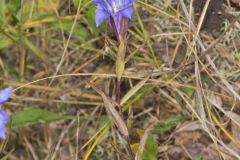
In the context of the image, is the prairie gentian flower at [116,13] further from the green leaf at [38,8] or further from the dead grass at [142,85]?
the green leaf at [38,8]

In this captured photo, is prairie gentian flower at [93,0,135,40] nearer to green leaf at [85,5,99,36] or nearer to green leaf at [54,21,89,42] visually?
green leaf at [85,5,99,36]

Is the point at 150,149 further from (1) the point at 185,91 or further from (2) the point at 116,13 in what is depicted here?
(2) the point at 116,13

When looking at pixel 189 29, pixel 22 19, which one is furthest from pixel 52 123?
pixel 189 29

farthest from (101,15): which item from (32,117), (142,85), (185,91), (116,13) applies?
(32,117)

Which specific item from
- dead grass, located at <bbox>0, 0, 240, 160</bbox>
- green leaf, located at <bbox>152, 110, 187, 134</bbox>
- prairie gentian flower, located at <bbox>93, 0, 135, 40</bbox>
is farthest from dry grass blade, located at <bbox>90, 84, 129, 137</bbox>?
green leaf, located at <bbox>152, 110, 187, 134</bbox>

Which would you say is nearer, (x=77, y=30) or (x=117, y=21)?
(x=117, y=21)

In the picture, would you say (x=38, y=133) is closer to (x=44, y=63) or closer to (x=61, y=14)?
(x=44, y=63)

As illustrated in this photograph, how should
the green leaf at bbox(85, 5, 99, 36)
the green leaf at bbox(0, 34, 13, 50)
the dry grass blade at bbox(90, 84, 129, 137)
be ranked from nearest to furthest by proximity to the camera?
1. the dry grass blade at bbox(90, 84, 129, 137)
2. the green leaf at bbox(85, 5, 99, 36)
3. the green leaf at bbox(0, 34, 13, 50)
